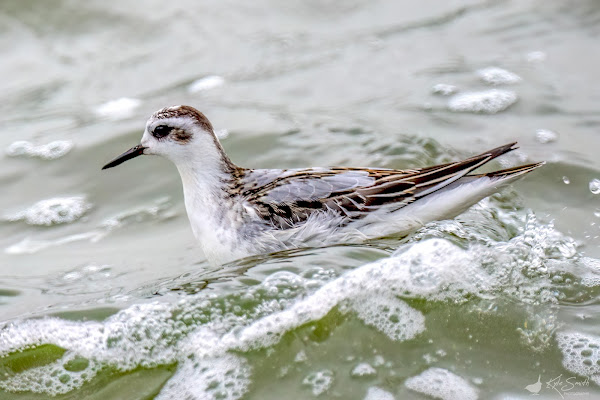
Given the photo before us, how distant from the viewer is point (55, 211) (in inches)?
269

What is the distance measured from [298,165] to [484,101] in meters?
2.05

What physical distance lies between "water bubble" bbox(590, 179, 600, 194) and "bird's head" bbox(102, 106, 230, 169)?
2847 millimetres

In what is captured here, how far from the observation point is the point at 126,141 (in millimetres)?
7832

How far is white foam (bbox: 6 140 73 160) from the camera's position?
7625 mm

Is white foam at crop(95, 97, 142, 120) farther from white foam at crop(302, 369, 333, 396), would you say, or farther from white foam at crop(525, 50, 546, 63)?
white foam at crop(302, 369, 333, 396)

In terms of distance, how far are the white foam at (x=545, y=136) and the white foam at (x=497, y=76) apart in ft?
3.34

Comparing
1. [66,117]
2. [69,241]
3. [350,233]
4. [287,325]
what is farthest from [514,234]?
[66,117]

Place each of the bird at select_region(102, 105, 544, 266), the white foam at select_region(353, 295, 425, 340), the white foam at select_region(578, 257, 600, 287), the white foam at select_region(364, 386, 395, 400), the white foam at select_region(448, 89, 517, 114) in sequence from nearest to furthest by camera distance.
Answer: the white foam at select_region(364, 386, 395, 400) → the white foam at select_region(353, 295, 425, 340) → the white foam at select_region(578, 257, 600, 287) → the bird at select_region(102, 105, 544, 266) → the white foam at select_region(448, 89, 517, 114)

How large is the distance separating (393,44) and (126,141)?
3.17m

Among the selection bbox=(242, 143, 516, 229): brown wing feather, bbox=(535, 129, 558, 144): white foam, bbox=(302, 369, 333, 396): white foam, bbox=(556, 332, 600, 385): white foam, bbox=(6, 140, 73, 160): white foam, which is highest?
bbox=(6, 140, 73, 160): white foam

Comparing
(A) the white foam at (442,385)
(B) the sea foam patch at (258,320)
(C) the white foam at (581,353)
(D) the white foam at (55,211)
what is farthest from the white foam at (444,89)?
(A) the white foam at (442,385)

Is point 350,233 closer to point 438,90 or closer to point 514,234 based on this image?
point 514,234

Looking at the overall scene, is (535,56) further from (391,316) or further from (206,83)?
(391,316)

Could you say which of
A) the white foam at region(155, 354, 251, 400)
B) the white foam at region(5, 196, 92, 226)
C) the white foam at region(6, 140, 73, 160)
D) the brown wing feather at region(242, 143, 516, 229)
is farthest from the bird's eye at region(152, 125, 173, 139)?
the white foam at region(6, 140, 73, 160)
